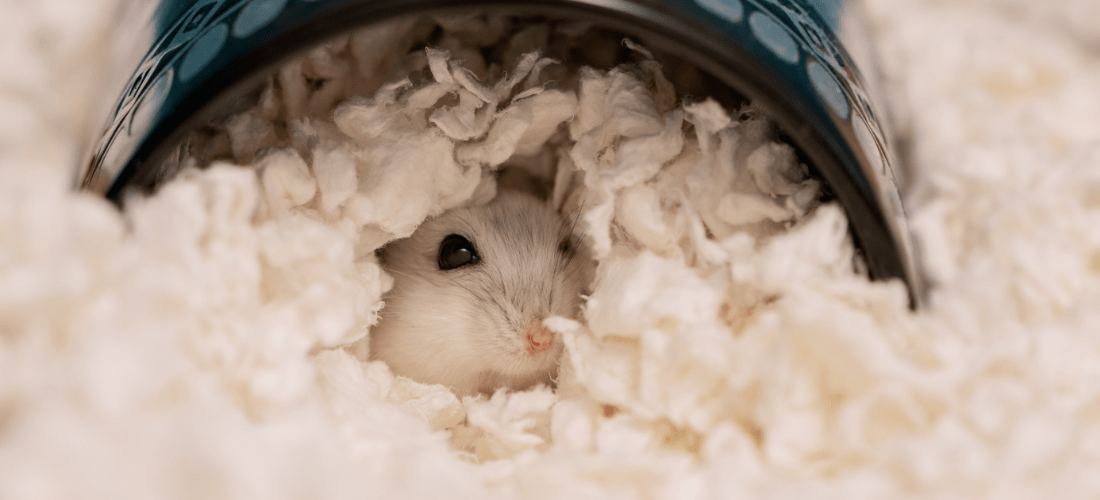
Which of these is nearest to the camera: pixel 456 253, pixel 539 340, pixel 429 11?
pixel 429 11

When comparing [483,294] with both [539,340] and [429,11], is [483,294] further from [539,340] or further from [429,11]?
[429,11]

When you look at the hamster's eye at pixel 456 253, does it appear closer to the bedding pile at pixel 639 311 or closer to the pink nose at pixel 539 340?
the pink nose at pixel 539 340

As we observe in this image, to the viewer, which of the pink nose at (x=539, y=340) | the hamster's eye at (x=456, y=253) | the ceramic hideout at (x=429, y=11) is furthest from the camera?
the hamster's eye at (x=456, y=253)

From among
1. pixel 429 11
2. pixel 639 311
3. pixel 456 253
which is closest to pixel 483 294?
pixel 456 253

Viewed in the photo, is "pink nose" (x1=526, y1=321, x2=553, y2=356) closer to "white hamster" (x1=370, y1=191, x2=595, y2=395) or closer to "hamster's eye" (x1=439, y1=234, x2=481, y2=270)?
"white hamster" (x1=370, y1=191, x2=595, y2=395)

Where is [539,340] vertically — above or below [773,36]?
below

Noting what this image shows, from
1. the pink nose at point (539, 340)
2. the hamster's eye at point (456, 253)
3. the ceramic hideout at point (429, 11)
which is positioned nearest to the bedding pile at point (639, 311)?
the ceramic hideout at point (429, 11)


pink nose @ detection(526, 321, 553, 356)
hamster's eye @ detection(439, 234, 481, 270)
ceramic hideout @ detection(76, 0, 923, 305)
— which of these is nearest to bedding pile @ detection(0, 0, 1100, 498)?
ceramic hideout @ detection(76, 0, 923, 305)
